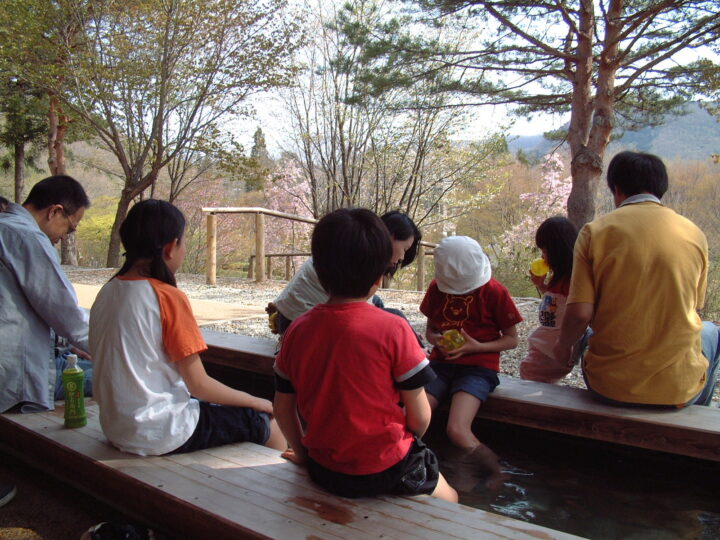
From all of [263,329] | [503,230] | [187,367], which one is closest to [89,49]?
[263,329]

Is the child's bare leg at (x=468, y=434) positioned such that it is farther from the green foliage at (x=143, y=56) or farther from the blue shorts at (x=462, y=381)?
the green foliage at (x=143, y=56)

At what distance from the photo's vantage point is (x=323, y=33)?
1120 cm

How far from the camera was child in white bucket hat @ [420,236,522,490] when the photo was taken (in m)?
2.50

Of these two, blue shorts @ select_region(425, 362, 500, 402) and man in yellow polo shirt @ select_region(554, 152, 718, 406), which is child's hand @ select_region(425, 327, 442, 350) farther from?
man in yellow polo shirt @ select_region(554, 152, 718, 406)

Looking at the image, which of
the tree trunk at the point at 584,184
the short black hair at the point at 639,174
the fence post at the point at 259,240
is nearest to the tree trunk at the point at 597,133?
the tree trunk at the point at 584,184

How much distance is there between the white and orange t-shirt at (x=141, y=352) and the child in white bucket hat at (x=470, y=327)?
3.83 feet

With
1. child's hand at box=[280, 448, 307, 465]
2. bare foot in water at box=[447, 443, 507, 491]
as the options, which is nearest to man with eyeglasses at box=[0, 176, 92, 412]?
child's hand at box=[280, 448, 307, 465]

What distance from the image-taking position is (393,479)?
5.10 feet

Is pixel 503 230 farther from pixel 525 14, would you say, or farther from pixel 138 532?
pixel 138 532

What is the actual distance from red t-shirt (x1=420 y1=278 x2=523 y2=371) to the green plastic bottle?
1.47 meters

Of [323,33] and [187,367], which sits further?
[323,33]

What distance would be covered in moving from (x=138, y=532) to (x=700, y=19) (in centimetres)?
576

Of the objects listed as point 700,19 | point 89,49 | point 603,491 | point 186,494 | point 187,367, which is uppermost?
point 89,49

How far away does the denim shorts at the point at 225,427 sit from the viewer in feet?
6.39
